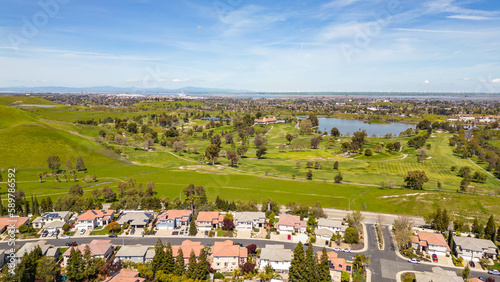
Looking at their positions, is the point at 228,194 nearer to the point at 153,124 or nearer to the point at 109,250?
the point at 109,250

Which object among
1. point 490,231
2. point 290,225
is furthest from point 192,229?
point 490,231

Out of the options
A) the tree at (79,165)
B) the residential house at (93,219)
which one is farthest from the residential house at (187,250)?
the tree at (79,165)

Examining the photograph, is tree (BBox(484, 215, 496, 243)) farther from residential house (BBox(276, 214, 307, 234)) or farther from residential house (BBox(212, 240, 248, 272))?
residential house (BBox(212, 240, 248, 272))

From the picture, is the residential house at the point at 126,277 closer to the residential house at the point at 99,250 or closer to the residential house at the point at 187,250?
the residential house at the point at 99,250

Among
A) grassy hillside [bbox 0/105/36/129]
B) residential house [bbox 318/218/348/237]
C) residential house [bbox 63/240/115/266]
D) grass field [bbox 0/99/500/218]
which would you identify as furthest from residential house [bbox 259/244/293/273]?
grassy hillside [bbox 0/105/36/129]

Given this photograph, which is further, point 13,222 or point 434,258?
point 13,222

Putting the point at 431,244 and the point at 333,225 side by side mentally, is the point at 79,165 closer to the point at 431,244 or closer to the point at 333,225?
the point at 333,225
